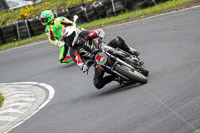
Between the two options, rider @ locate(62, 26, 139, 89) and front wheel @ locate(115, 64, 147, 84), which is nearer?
front wheel @ locate(115, 64, 147, 84)

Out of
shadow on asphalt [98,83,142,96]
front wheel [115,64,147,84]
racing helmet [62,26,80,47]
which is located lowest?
shadow on asphalt [98,83,142,96]

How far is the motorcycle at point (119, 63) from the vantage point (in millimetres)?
7988

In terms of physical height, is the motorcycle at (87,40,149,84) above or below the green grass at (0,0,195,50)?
above

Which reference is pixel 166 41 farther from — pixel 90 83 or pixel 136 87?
pixel 136 87

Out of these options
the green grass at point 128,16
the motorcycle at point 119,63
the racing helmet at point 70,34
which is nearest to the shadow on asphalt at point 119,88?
the motorcycle at point 119,63

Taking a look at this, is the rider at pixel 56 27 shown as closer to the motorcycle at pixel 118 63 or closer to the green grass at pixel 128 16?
the motorcycle at pixel 118 63

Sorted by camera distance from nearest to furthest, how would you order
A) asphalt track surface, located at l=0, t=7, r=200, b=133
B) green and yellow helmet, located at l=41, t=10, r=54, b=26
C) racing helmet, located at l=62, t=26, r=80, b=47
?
asphalt track surface, located at l=0, t=7, r=200, b=133 < racing helmet, located at l=62, t=26, r=80, b=47 < green and yellow helmet, located at l=41, t=10, r=54, b=26

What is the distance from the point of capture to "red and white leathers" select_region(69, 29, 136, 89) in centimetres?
881

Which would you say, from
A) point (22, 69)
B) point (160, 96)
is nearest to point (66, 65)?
point (22, 69)

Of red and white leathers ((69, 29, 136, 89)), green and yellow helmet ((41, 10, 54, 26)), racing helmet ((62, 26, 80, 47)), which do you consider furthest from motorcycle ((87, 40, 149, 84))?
green and yellow helmet ((41, 10, 54, 26))

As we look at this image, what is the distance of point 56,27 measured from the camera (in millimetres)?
14008

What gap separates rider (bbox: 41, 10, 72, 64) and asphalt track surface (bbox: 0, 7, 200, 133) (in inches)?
16.7

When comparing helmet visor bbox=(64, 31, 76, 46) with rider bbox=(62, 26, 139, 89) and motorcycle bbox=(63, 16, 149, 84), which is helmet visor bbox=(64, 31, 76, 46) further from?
motorcycle bbox=(63, 16, 149, 84)

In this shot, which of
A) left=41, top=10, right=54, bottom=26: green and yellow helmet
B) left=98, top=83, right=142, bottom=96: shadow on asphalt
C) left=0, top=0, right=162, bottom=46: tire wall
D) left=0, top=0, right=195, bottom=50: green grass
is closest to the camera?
left=98, top=83, right=142, bottom=96: shadow on asphalt
